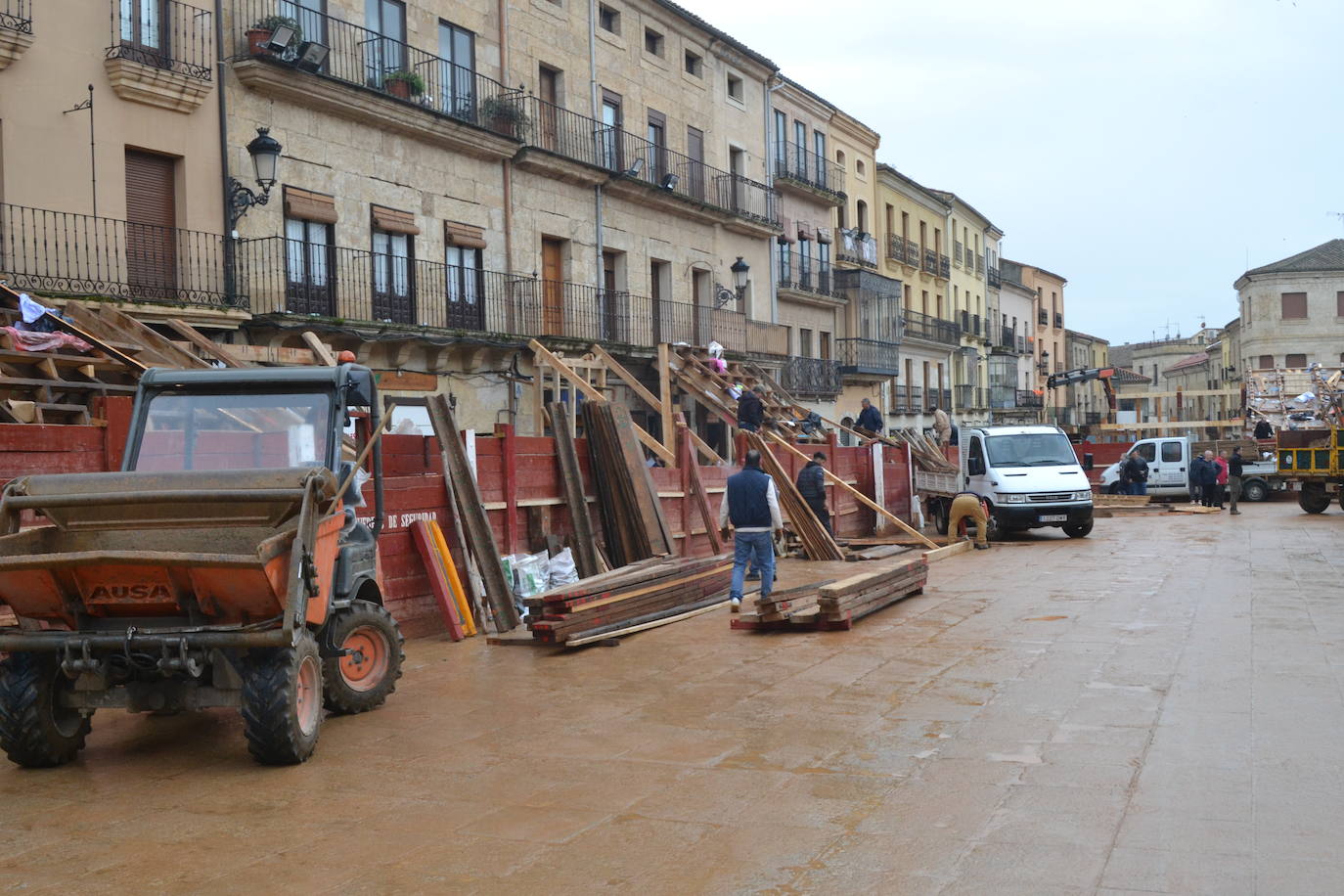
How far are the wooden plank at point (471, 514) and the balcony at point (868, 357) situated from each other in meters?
29.5

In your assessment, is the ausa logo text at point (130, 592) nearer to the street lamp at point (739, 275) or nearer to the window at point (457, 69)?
the window at point (457, 69)

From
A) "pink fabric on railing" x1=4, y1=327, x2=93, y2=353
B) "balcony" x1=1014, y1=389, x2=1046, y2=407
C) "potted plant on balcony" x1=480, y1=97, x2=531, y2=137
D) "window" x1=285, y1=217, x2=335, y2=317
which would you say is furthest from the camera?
"balcony" x1=1014, y1=389, x2=1046, y2=407

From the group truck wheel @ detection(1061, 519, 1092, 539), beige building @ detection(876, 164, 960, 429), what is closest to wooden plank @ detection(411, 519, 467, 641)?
truck wheel @ detection(1061, 519, 1092, 539)

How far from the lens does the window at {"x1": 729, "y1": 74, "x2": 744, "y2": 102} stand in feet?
115

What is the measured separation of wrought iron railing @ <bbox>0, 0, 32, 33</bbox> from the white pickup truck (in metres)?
28.9

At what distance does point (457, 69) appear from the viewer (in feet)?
77.5

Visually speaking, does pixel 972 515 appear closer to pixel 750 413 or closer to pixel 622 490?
pixel 750 413

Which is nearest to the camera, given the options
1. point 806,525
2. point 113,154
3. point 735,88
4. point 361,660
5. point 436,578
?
point 361,660

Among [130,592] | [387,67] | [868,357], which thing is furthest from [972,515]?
[868,357]

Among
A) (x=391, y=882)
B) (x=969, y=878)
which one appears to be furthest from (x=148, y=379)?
(x=969, y=878)

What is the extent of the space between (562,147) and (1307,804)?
2241 cm

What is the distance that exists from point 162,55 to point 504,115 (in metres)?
7.62

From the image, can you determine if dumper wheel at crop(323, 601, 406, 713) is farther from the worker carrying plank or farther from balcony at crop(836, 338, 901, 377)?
balcony at crop(836, 338, 901, 377)

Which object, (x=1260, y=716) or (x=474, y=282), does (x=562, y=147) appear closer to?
(x=474, y=282)
